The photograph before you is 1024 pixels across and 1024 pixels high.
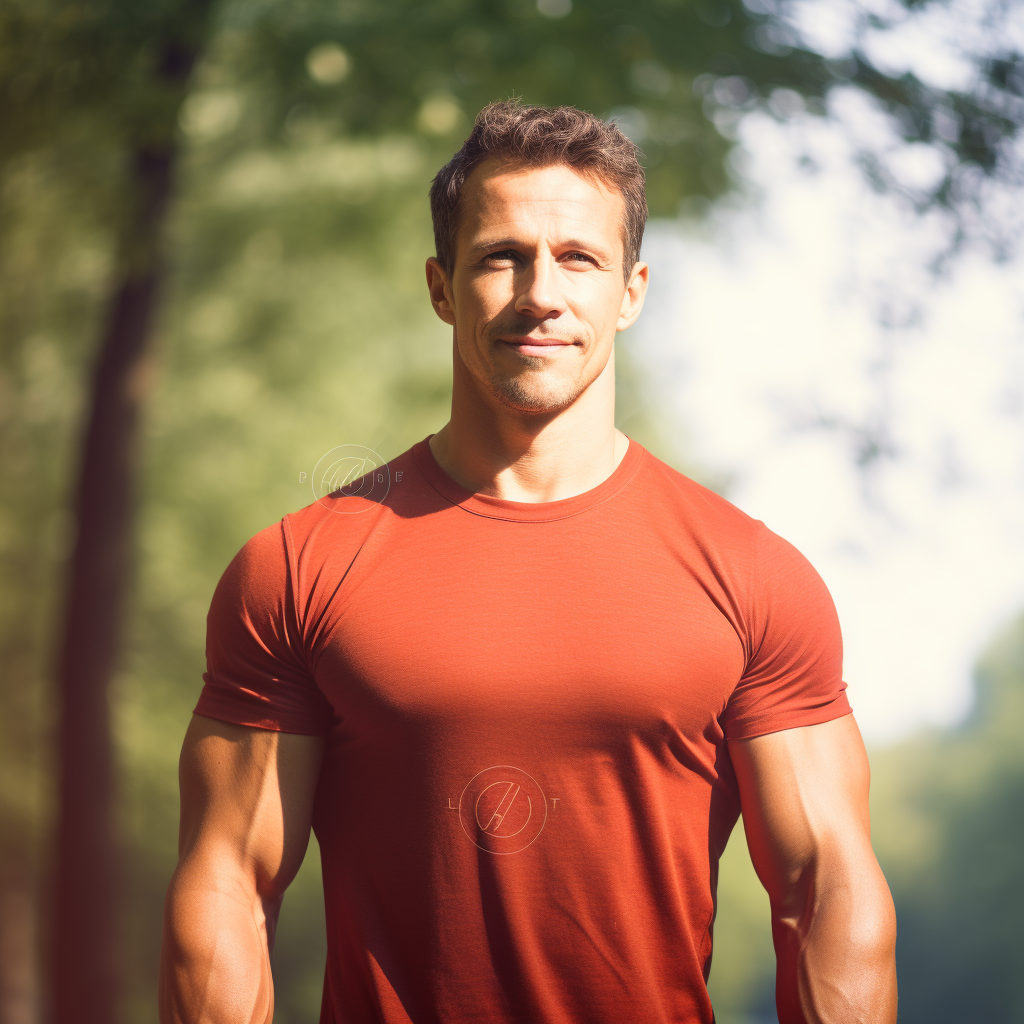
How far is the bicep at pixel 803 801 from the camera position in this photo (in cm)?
225

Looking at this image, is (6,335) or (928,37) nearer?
(928,37)

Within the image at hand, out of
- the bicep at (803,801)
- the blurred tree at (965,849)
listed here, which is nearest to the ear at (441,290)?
the bicep at (803,801)

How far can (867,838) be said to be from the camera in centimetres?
226

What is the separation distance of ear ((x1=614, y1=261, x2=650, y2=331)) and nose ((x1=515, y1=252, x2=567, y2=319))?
0.22m

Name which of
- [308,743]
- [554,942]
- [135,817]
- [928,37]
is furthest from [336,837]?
[135,817]

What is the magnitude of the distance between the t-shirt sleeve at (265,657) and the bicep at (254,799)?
4 centimetres

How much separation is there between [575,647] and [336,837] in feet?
2.33

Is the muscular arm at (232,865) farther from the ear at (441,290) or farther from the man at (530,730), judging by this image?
the ear at (441,290)

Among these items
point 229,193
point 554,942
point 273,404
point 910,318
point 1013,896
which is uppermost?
point 229,193

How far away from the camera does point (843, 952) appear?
2.19 m

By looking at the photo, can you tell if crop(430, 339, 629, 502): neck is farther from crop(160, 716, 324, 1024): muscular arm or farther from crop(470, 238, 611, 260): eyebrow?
crop(160, 716, 324, 1024): muscular arm

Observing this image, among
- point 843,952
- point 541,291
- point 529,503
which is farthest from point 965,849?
point 541,291

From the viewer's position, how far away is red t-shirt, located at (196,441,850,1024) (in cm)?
219

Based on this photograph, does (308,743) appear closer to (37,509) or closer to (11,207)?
(11,207)
